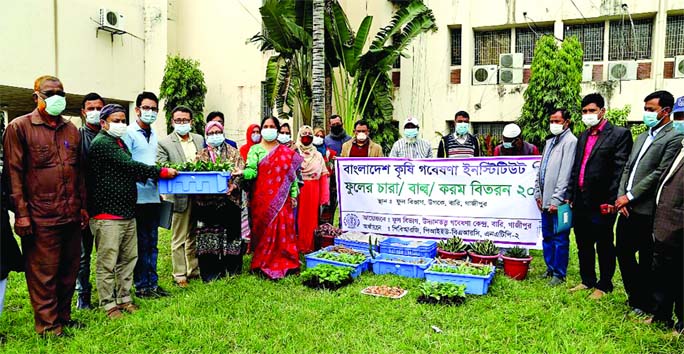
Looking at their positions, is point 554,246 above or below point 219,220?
below

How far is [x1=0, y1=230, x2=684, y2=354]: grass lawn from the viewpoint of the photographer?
3400mm

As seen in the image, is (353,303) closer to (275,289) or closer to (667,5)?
(275,289)

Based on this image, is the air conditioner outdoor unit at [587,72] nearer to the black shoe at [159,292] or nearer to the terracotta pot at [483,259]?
the terracotta pot at [483,259]

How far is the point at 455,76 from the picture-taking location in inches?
491

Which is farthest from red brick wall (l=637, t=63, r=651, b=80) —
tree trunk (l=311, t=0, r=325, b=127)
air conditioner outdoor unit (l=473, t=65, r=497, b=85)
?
tree trunk (l=311, t=0, r=325, b=127)

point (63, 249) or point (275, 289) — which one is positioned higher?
point (63, 249)

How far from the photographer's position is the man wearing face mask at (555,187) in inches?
182

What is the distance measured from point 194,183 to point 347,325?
6.01 ft

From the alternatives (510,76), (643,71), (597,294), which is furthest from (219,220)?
(643,71)

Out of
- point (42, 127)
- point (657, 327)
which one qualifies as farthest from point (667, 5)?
Answer: point (42, 127)

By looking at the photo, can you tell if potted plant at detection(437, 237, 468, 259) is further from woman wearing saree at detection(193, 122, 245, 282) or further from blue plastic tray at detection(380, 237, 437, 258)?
woman wearing saree at detection(193, 122, 245, 282)

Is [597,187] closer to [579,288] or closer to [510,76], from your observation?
[579,288]

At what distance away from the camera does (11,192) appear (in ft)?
11.0

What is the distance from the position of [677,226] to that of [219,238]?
405 cm
